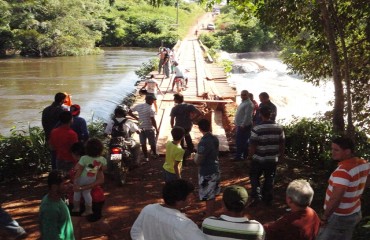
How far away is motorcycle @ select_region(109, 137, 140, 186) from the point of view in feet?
22.7

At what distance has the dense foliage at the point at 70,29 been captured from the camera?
42.1 meters

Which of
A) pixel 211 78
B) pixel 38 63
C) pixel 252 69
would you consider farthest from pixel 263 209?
pixel 38 63

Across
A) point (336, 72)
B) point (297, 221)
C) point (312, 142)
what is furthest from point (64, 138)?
point (336, 72)

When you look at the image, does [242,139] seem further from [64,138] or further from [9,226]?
[9,226]

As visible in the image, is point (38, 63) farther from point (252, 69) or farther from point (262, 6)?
point (262, 6)

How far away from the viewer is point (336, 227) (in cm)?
387

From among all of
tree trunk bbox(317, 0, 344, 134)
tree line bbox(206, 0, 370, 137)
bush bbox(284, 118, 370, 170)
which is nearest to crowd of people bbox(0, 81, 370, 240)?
bush bbox(284, 118, 370, 170)

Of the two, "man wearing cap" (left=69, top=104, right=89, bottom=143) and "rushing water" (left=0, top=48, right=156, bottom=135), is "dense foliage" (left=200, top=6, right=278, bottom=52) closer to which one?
"rushing water" (left=0, top=48, right=156, bottom=135)

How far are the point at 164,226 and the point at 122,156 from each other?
14.2ft

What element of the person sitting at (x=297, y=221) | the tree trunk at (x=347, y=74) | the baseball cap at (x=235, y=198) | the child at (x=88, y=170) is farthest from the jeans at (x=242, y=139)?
the baseball cap at (x=235, y=198)

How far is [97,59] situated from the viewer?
136 feet

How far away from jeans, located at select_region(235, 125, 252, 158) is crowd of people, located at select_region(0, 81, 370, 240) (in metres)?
0.16

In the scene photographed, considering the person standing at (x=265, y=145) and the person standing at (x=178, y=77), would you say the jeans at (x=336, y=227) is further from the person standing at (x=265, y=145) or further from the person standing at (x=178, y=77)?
the person standing at (x=178, y=77)

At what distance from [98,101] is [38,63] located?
18282mm
